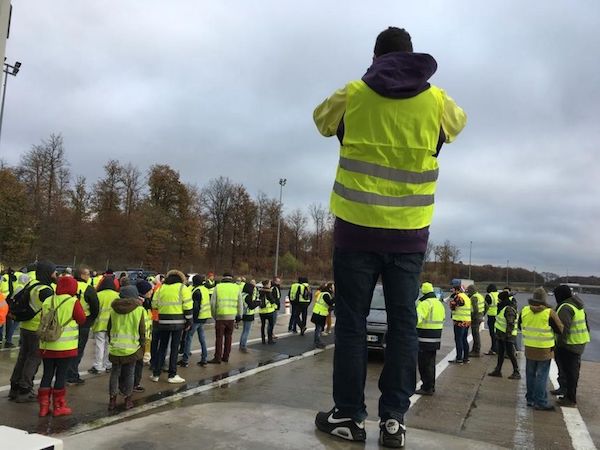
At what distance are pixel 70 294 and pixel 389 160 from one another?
17.9 feet

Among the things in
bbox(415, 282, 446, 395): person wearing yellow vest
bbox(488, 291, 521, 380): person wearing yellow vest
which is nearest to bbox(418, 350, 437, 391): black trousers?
bbox(415, 282, 446, 395): person wearing yellow vest

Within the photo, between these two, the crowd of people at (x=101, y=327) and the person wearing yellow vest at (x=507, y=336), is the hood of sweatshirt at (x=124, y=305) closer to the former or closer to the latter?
the crowd of people at (x=101, y=327)

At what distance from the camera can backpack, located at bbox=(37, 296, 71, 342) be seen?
667cm

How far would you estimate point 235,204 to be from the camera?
78.8 meters

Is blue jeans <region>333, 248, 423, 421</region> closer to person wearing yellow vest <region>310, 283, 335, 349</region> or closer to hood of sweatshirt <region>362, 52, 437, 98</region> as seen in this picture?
hood of sweatshirt <region>362, 52, 437, 98</region>

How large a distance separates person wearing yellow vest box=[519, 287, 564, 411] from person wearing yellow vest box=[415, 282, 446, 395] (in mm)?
1513

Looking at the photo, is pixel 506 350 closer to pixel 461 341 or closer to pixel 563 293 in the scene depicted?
pixel 461 341

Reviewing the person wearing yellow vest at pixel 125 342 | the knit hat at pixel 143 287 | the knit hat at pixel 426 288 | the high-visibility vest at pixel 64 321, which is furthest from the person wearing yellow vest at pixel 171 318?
the knit hat at pixel 426 288

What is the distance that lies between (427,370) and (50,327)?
632cm

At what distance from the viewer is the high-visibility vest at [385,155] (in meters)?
3.17

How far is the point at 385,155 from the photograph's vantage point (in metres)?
3.19

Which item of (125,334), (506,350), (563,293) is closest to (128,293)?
(125,334)

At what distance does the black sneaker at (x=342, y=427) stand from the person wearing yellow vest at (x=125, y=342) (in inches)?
187

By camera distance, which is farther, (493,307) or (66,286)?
(493,307)
